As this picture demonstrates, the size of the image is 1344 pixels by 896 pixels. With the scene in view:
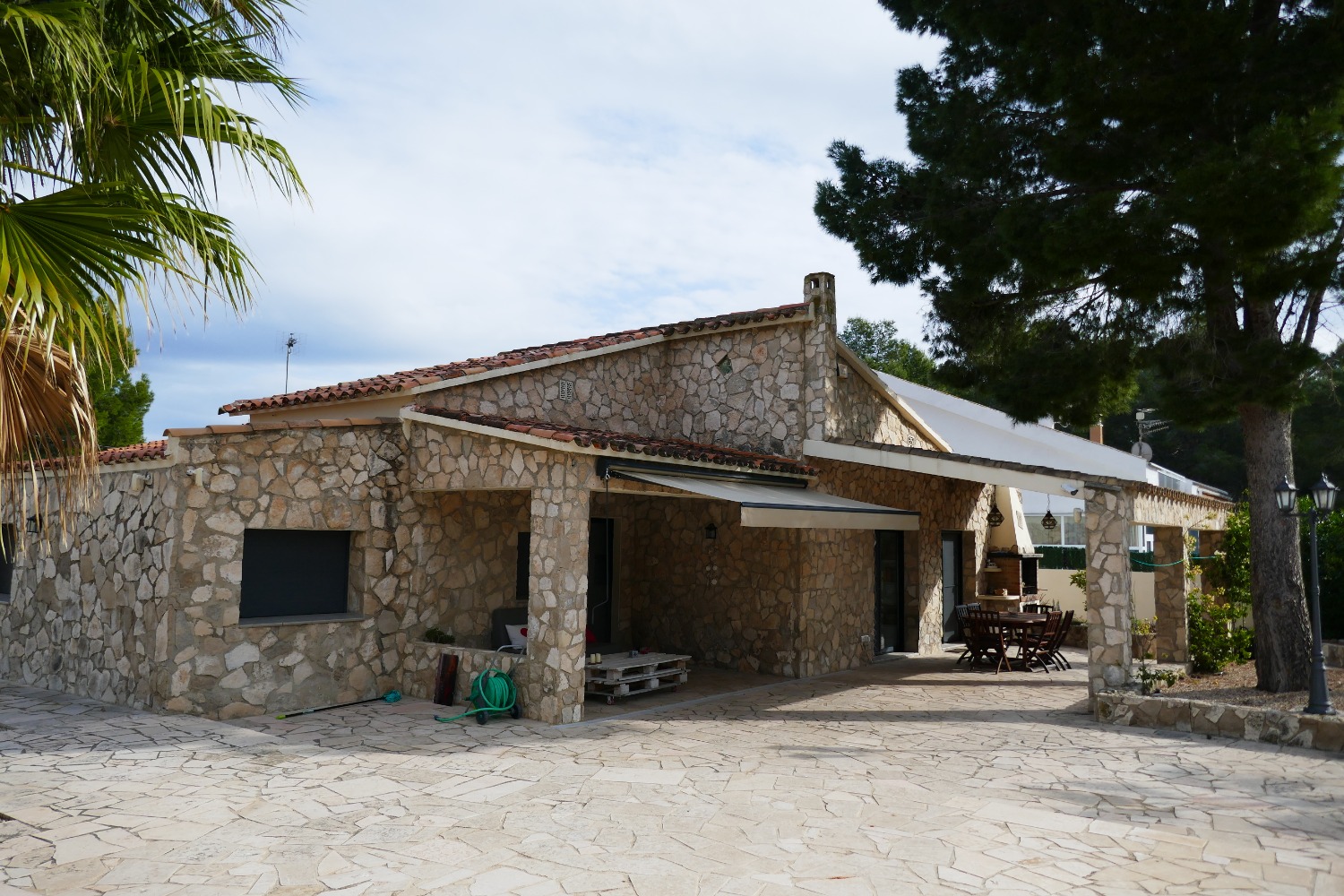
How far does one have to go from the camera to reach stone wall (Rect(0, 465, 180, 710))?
10.8m

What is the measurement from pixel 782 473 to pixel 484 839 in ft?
27.6

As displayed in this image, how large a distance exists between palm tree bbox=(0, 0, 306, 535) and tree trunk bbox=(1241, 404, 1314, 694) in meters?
12.8

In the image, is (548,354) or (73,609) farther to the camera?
(548,354)

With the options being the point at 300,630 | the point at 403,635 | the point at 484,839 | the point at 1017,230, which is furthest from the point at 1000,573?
the point at 484,839

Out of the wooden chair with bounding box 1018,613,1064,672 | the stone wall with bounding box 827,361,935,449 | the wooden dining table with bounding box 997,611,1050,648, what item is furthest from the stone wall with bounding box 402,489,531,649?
the wooden chair with bounding box 1018,613,1064,672

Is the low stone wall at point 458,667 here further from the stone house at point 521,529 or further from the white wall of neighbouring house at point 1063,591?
the white wall of neighbouring house at point 1063,591

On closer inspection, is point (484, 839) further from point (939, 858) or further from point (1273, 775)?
point (1273, 775)

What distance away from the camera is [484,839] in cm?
673

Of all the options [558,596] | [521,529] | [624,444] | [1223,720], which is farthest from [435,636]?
[1223,720]

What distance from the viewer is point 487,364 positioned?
1370cm

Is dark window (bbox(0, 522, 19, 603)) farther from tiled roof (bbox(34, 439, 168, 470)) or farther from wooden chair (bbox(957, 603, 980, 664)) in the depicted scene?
wooden chair (bbox(957, 603, 980, 664))

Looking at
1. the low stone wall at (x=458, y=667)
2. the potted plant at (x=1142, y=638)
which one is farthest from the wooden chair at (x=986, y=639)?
the low stone wall at (x=458, y=667)

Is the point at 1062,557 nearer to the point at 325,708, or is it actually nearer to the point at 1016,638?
the point at 1016,638

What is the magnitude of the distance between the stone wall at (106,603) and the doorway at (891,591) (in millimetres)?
12723
